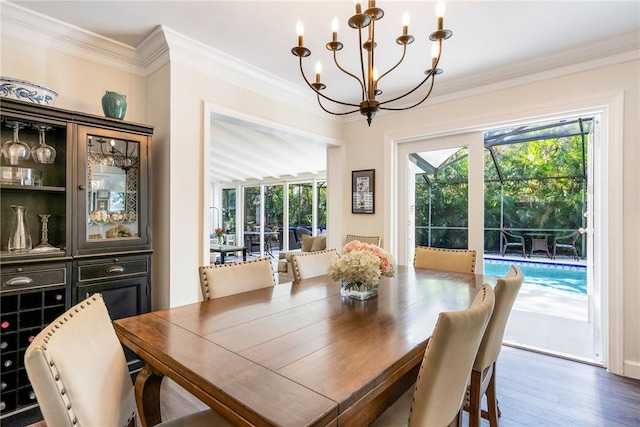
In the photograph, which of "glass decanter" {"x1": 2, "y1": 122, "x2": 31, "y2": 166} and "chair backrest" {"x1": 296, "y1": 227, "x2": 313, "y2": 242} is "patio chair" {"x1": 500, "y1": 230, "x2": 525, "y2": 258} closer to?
"chair backrest" {"x1": 296, "y1": 227, "x2": 313, "y2": 242}

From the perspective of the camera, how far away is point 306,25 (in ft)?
7.76

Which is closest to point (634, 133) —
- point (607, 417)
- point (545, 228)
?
point (607, 417)

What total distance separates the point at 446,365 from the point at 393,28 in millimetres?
2359

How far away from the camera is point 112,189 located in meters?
2.42

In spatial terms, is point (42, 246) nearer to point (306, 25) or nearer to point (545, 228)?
point (306, 25)

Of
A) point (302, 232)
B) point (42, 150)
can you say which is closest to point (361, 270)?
point (42, 150)

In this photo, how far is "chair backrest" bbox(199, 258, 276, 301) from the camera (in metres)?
1.78

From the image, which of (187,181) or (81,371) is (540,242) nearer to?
(187,181)

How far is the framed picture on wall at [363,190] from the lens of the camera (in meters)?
4.05

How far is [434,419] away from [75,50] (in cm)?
328

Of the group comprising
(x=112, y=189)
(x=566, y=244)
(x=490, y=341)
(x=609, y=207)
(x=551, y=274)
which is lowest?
(x=551, y=274)

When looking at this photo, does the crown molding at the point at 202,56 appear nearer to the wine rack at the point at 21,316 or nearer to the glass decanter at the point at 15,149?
the glass decanter at the point at 15,149

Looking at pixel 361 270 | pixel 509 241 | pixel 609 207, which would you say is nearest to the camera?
pixel 361 270

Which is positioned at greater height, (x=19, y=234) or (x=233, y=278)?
(x=19, y=234)
